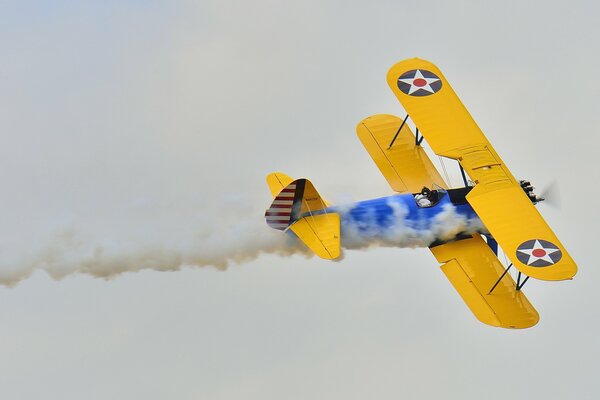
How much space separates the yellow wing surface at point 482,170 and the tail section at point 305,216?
7.03ft

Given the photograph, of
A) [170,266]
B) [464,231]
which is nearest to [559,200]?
[464,231]

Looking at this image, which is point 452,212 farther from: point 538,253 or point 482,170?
point 538,253

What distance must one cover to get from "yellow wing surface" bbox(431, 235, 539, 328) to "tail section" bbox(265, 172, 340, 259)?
1.93 m

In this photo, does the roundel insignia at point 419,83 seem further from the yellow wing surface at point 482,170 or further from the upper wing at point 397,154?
the upper wing at point 397,154

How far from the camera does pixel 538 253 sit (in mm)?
23062

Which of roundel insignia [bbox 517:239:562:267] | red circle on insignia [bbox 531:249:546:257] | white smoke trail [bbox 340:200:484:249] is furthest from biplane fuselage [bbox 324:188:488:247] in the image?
red circle on insignia [bbox 531:249:546:257]

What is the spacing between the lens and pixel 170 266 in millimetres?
24672

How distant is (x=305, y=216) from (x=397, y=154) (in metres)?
3.05

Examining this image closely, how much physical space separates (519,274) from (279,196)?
3.88 m

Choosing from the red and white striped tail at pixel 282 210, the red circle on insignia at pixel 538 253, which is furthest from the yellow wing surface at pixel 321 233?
the red circle on insignia at pixel 538 253

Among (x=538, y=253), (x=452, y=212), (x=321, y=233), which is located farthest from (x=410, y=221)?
(x=538, y=253)

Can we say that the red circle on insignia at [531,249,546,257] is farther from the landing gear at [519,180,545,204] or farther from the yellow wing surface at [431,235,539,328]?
the landing gear at [519,180,545,204]

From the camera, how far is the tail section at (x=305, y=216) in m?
23.9

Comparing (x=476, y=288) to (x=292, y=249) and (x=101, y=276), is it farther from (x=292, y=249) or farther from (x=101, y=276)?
(x=101, y=276)
